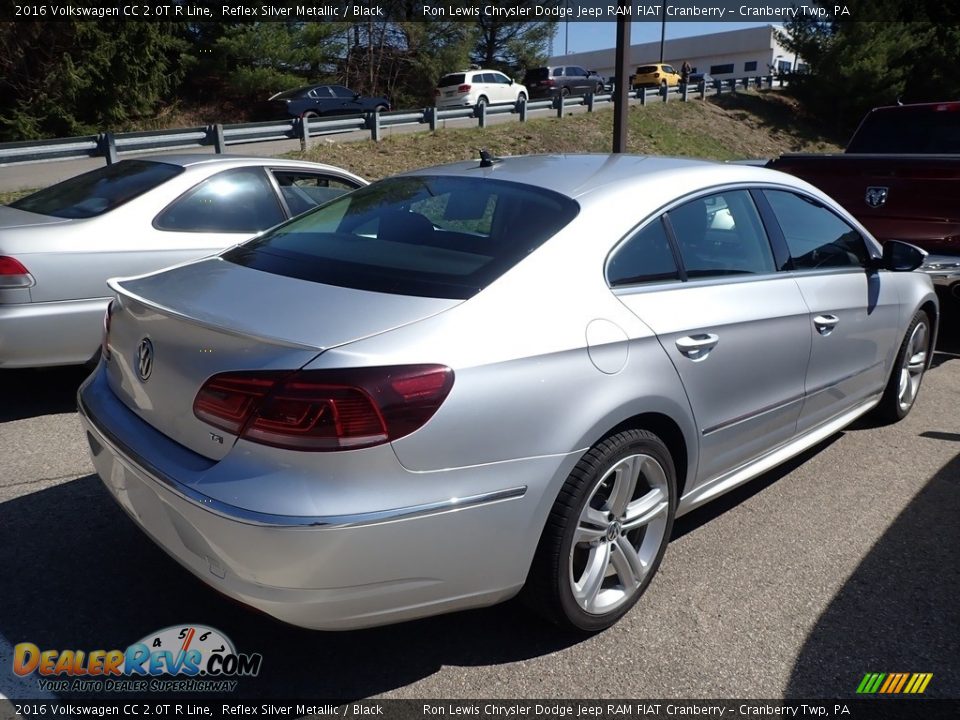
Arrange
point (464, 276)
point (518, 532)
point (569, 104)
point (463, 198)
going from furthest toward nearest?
point (569, 104) < point (463, 198) < point (464, 276) < point (518, 532)

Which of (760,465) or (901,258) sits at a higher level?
(901,258)

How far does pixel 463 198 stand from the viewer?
3.17m

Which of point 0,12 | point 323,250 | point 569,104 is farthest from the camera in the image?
point 569,104

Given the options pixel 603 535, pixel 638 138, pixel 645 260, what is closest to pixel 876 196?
pixel 645 260

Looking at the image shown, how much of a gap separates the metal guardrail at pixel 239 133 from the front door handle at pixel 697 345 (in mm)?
11848

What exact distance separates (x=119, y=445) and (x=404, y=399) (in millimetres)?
997

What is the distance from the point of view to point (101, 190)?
5.03 meters

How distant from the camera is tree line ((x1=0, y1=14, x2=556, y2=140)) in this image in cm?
2502

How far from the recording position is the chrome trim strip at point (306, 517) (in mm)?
2016

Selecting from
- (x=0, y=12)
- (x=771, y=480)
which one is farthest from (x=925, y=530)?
(x=0, y=12)

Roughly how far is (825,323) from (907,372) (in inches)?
59.4

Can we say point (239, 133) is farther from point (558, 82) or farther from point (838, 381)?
point (558, 82)

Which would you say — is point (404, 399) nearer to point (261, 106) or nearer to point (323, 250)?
point (323, 250)

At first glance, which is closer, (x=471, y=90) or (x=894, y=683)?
(x=894, y=683)
